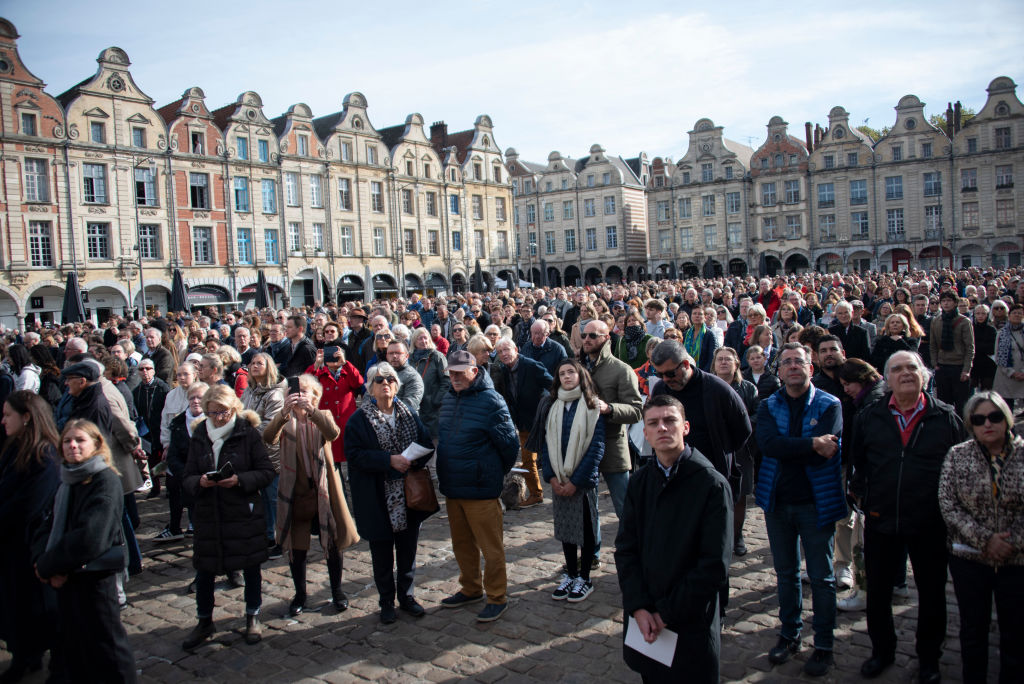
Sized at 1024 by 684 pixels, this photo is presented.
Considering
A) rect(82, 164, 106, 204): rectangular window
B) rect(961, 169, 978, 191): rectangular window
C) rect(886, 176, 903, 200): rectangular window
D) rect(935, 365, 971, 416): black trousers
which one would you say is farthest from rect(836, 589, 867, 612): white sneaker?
rect(961, 169, 978, 191): rectangular window

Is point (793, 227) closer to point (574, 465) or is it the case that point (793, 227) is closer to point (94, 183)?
point (94, 183)

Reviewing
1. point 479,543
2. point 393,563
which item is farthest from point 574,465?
point 393,563

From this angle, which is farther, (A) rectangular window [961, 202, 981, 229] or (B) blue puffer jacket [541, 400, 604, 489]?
(A) rectangular window [961, 202, 981, 229]

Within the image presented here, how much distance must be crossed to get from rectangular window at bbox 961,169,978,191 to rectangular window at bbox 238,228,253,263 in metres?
43.5

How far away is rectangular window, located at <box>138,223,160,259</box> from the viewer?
111 feet

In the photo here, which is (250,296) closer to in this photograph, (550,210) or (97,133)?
(97,133)

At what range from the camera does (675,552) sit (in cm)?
333

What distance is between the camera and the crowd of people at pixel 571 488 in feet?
11.7

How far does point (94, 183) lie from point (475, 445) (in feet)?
111

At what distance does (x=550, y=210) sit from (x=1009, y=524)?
57.0 metres

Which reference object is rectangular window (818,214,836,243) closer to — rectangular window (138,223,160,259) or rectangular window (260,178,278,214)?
rectangular window (260,178,278,214)

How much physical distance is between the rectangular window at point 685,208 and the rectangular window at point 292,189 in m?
28.4

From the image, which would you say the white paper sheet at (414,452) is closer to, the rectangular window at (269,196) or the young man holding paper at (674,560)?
the young man holding paper at (674,560)

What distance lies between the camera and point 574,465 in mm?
5379
